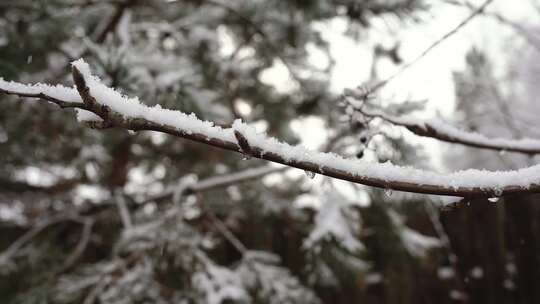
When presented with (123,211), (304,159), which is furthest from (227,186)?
(304,159)

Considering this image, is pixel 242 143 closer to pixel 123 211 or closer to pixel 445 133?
pixel 445 133

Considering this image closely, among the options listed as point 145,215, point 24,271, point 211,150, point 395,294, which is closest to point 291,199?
point 211,150

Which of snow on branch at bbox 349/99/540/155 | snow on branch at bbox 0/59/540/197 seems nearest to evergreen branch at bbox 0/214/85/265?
snow on branch at bbox 349/99/540/155

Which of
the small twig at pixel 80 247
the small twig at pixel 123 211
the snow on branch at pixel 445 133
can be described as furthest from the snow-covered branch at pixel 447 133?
the small twig at pixel 80 247

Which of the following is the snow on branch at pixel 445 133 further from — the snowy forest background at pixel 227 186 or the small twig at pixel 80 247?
the small twig at pixel 80 247

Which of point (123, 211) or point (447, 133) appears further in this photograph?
point (123, 211)

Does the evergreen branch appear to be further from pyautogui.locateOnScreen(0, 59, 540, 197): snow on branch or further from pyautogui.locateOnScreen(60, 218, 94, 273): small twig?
pyautogui.locateOnScreen(0, 59, 540, 197): snow on branch
